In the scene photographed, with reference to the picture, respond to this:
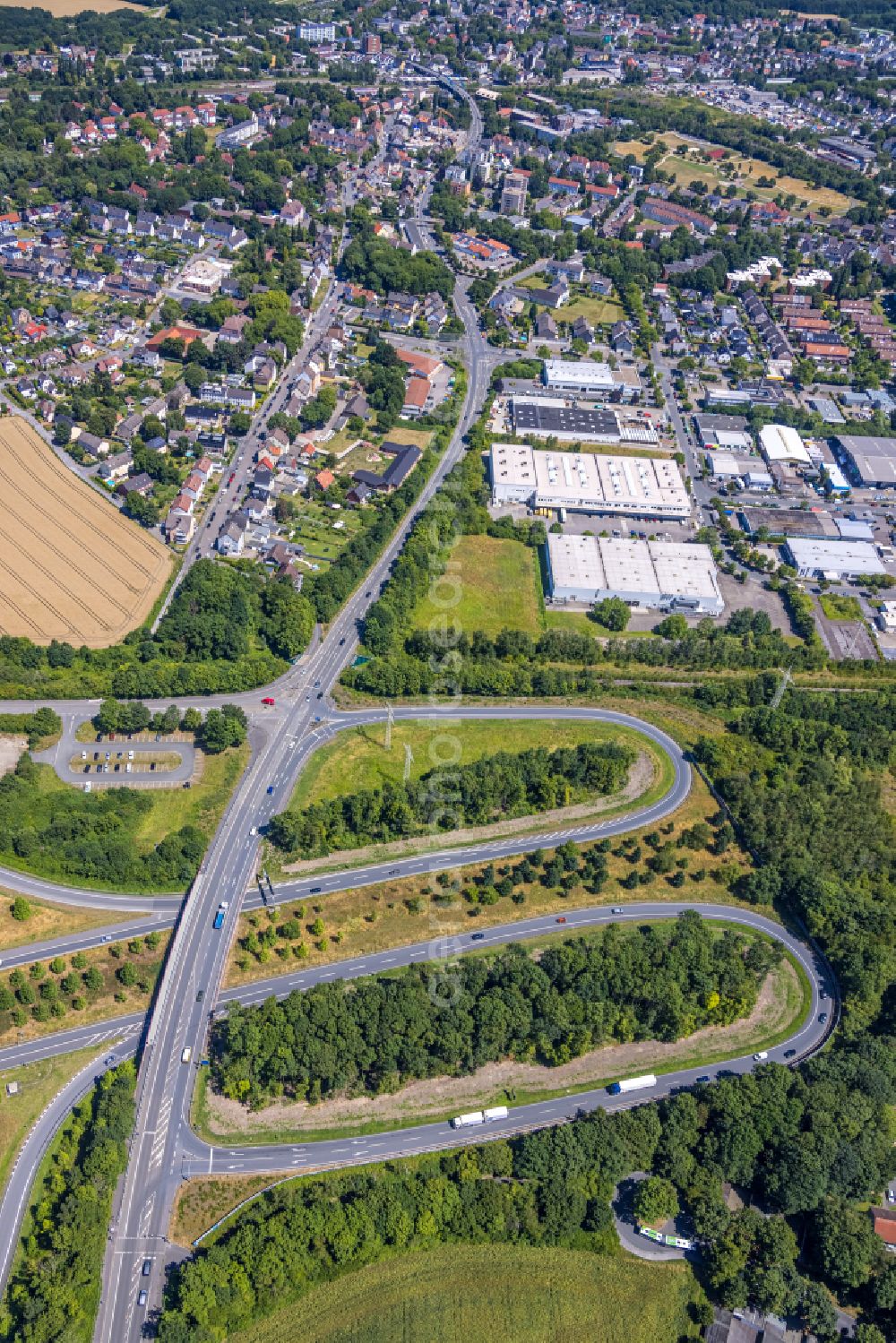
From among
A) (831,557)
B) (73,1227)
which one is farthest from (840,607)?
(73,1227)

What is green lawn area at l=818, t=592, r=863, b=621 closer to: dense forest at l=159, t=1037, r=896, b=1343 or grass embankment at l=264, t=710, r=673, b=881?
grass embankment at l=264, t=710, r=673, b=881

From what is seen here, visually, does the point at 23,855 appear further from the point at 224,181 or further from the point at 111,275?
the point at 224,181

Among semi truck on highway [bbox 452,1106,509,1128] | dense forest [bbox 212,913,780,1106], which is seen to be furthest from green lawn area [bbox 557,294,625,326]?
semi truck on highway [bbox 452,1106,509,1128]

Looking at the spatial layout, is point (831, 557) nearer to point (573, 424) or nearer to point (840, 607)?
point (840, 607)

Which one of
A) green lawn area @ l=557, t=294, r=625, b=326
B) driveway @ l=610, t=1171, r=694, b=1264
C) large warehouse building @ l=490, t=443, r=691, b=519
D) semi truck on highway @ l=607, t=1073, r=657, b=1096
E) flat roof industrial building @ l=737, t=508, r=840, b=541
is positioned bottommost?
driveway @ l=610, t=1171, r=694, b=1264

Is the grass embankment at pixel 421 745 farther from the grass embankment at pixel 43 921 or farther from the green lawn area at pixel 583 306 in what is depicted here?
the green lawn area at pixel 583 306

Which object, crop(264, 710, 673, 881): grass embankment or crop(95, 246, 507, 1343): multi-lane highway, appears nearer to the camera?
crop(95, 246, 507, 1343): multi-lane highway

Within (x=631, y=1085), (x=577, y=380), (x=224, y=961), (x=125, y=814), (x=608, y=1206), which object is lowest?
(x=608, y=1206)
